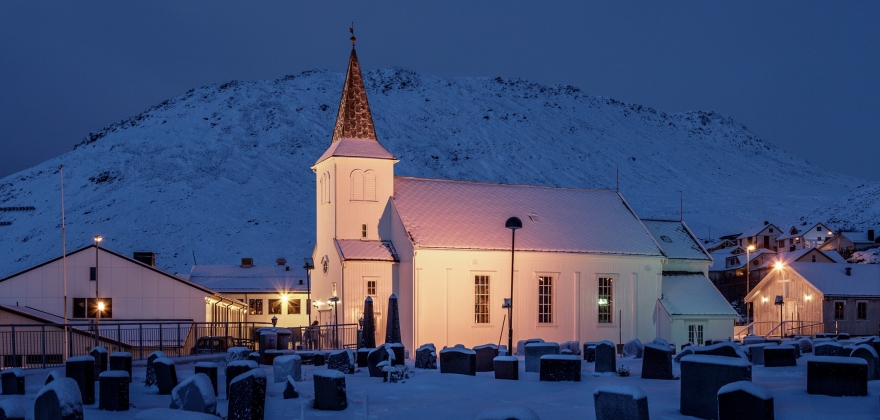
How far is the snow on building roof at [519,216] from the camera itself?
1822 inches

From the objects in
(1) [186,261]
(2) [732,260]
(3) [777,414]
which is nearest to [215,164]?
(1) [186,261]

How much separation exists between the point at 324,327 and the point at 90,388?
22.9 metres

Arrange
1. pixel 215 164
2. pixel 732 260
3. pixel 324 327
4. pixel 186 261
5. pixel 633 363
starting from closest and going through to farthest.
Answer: pixel 633 363, pixel 324 327, pixel 732 260, pixel 186 261, pixel 215 164

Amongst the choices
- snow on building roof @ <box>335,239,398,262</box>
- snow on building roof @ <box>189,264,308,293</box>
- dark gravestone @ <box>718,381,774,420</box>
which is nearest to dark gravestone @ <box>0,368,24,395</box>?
dark gravestone @ <box>718,381,774,420</box>

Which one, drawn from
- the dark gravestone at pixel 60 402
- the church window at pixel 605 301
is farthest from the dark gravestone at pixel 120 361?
the church window at pixel 605 301

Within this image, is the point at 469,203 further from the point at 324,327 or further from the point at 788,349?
the point at 788,349

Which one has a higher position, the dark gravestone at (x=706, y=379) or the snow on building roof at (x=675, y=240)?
the snow on building roof at (x=675, y=240)

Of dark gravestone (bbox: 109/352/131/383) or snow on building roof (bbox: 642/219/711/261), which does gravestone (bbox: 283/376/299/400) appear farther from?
snow on building roof (bbox: 642/219/711/261)

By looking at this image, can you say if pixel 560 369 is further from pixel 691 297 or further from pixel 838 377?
pixel 691 297

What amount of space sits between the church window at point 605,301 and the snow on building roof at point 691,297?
3.15 meters

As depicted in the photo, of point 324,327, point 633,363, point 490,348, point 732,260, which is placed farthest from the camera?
point 732,260

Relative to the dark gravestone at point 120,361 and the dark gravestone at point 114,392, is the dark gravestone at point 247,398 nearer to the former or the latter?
the dark gravestone at point 114,392

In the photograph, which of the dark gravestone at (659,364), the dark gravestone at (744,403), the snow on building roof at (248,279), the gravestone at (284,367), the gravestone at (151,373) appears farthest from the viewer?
the snow on building roof at (248,279)

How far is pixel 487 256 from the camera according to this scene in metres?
45.8
